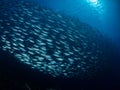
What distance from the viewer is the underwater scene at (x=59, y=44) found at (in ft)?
9.34

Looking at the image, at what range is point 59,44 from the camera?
116 inches

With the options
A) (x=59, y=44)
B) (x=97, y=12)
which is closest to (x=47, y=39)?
(x=59, y=44)

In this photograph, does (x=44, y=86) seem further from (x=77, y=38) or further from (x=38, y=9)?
(x=38, y=9)

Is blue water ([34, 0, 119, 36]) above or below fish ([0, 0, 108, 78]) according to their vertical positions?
above

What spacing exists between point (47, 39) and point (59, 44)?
0.59 feet

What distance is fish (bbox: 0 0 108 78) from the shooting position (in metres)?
2.88

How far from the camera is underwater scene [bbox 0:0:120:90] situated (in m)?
2.85

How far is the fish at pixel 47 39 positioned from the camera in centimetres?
288

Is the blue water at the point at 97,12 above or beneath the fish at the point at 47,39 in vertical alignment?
above

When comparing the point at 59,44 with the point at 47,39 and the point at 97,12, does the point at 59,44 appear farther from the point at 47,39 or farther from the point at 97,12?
the point at 97,12

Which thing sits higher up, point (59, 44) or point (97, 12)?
point (97, 12)

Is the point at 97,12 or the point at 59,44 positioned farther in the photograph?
the point at 59,44

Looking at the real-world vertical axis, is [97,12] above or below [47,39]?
above

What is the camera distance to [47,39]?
2.92 metres
